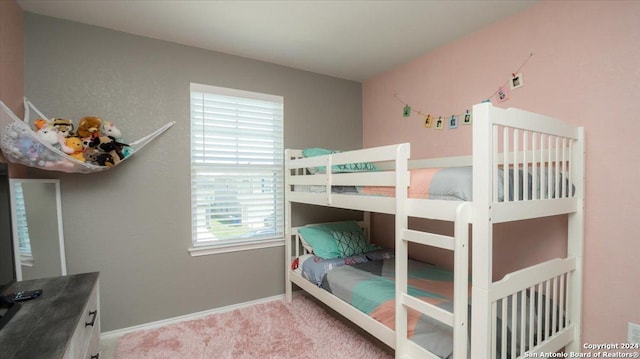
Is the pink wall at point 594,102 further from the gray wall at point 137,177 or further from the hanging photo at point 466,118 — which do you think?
the gray wall at point 137,177

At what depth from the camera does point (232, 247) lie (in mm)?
2643

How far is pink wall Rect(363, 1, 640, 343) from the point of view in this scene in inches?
60.1

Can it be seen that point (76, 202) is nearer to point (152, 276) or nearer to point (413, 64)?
point (152, 276)

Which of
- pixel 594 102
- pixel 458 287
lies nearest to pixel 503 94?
Result: pixel 594 102

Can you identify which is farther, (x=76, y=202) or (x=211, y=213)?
(x=211, y=213)

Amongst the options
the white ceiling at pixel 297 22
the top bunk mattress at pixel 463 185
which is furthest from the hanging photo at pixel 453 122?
the top bunk mattress at pixel 463 185

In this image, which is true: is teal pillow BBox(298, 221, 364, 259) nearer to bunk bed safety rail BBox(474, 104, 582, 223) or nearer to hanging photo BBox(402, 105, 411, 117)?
hanging photo BBox(402, 105, 411, 117)

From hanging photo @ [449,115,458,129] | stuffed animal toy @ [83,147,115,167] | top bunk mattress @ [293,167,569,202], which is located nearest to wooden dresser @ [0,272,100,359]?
stuffed animal toy @ [83,147,115,167]

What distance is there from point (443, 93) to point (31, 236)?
3.16 meters

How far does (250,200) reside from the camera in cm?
275

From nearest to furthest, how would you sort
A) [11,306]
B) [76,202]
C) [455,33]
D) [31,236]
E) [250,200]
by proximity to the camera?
[11,306], [31,236], [76,202], [455,33], [250,200]

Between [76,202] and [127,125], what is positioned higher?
[127,125]

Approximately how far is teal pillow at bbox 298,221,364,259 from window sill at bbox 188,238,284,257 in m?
0.29

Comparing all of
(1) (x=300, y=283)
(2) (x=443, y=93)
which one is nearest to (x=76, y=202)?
(1) (x=300, y=283)
